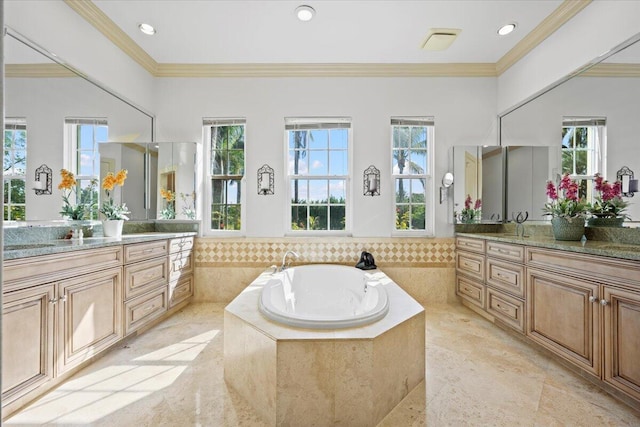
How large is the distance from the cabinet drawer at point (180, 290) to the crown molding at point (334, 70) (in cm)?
229

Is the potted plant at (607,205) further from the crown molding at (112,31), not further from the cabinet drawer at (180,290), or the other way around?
the crown molding at (112,31)

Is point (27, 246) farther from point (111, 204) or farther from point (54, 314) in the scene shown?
point (111, 204)

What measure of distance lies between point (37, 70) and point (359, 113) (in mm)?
2780

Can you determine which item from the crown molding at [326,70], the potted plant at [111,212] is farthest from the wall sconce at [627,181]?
the potted plant at [111,212]

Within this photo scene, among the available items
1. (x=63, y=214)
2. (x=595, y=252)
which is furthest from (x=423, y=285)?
(x=63, y=214)

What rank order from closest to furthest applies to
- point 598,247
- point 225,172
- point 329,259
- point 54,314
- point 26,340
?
point 26,340 < point 54,314 < point 598,247 < point 329,259 < point 225,172

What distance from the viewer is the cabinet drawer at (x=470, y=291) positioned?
301 cm

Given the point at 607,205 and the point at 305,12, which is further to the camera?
the point at 305,12

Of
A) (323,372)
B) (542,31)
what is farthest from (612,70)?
(323,372)

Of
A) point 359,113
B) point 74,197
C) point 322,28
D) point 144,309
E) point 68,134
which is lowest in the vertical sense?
point 144,309

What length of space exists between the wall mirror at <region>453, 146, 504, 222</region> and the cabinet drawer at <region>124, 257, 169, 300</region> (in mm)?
3079

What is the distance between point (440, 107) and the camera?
357cm

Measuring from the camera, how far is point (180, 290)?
3.20m

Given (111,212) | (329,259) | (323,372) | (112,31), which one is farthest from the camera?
(329,259)
